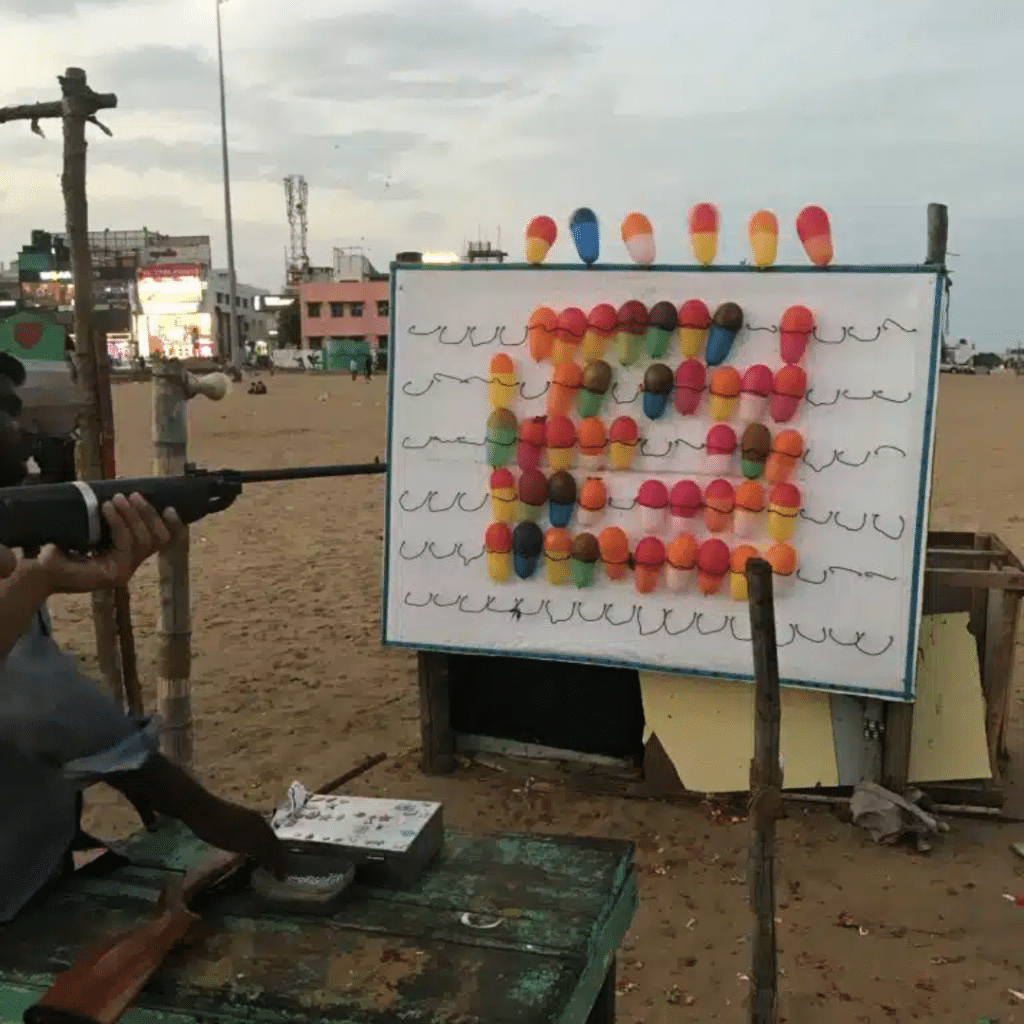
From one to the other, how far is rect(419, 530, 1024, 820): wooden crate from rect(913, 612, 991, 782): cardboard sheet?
10 cm

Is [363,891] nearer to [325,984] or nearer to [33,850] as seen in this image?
[325,984]

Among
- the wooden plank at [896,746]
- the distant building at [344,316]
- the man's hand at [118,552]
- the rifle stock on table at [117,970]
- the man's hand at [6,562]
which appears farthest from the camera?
the distant building at [344,316]

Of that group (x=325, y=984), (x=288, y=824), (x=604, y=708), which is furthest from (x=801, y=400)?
Answer: (x=325, y=984)

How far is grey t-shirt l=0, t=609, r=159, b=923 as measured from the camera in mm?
1939

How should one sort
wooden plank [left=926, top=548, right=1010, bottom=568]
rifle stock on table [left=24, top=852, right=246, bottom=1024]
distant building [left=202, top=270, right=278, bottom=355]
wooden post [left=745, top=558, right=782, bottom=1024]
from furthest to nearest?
distant building [left=202, top=270, right=278, bottom=355], wooden plank [left=926, top=548, right=1010, bottom=568], wooden post [left=745, top=558, right=782, bottom=1024], rifle stock on table [left=24, top=852, right=246, bottom=1024]

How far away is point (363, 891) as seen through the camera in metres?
2.05

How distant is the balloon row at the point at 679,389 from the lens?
13.9 feet

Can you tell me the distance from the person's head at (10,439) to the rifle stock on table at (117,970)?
1072mm

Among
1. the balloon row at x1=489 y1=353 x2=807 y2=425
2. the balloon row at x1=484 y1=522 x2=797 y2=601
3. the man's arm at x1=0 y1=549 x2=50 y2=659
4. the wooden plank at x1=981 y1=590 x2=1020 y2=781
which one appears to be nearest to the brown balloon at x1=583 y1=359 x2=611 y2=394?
the balloon row at x1=489 y1=353 x2=807 y2=425

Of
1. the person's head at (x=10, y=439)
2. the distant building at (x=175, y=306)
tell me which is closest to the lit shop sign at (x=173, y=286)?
the distant building at (x=175, y=306)

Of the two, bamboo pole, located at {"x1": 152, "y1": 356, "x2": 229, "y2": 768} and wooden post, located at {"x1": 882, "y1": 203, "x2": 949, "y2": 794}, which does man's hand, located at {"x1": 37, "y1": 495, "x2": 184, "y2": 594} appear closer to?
bamboo pole, located at {"x1": 152, "y1": 356, "x2": 229, "y2": 768}

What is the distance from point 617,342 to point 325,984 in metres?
3.22

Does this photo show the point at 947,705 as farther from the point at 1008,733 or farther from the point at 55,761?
the point at 55,761

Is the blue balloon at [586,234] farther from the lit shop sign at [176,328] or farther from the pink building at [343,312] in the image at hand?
the pink building at [343,312]
